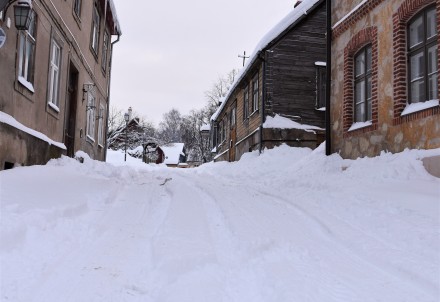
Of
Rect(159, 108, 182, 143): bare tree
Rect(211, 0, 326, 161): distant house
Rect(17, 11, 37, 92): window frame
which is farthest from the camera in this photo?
Rect(159, 108, 182, 143): bare tree

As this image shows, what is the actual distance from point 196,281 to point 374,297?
4.27 feet

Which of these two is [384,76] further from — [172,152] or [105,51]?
[172,152]

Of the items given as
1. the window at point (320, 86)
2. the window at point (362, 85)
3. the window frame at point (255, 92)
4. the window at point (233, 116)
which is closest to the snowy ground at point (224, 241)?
the window at point (362, 85)

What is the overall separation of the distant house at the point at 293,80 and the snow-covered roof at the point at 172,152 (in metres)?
47.1

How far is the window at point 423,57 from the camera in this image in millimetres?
7375

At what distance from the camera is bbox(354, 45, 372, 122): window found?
9.62m

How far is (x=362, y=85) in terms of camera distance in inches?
392

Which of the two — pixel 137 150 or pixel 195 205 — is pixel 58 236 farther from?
pixel 137 150

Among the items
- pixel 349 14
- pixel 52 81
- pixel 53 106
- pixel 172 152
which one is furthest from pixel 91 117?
pixel 172 152

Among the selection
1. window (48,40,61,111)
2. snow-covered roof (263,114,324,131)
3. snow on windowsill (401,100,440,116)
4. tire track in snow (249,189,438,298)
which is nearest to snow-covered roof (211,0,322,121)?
snow-covered roof (263,114,324,131)

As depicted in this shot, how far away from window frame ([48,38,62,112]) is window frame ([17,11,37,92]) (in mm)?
1214

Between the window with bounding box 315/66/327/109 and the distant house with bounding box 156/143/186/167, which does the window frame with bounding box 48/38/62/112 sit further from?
the distant house with bounding box 156/143/186/167

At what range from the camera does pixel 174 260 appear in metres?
3.76

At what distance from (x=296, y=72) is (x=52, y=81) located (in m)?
10.1
